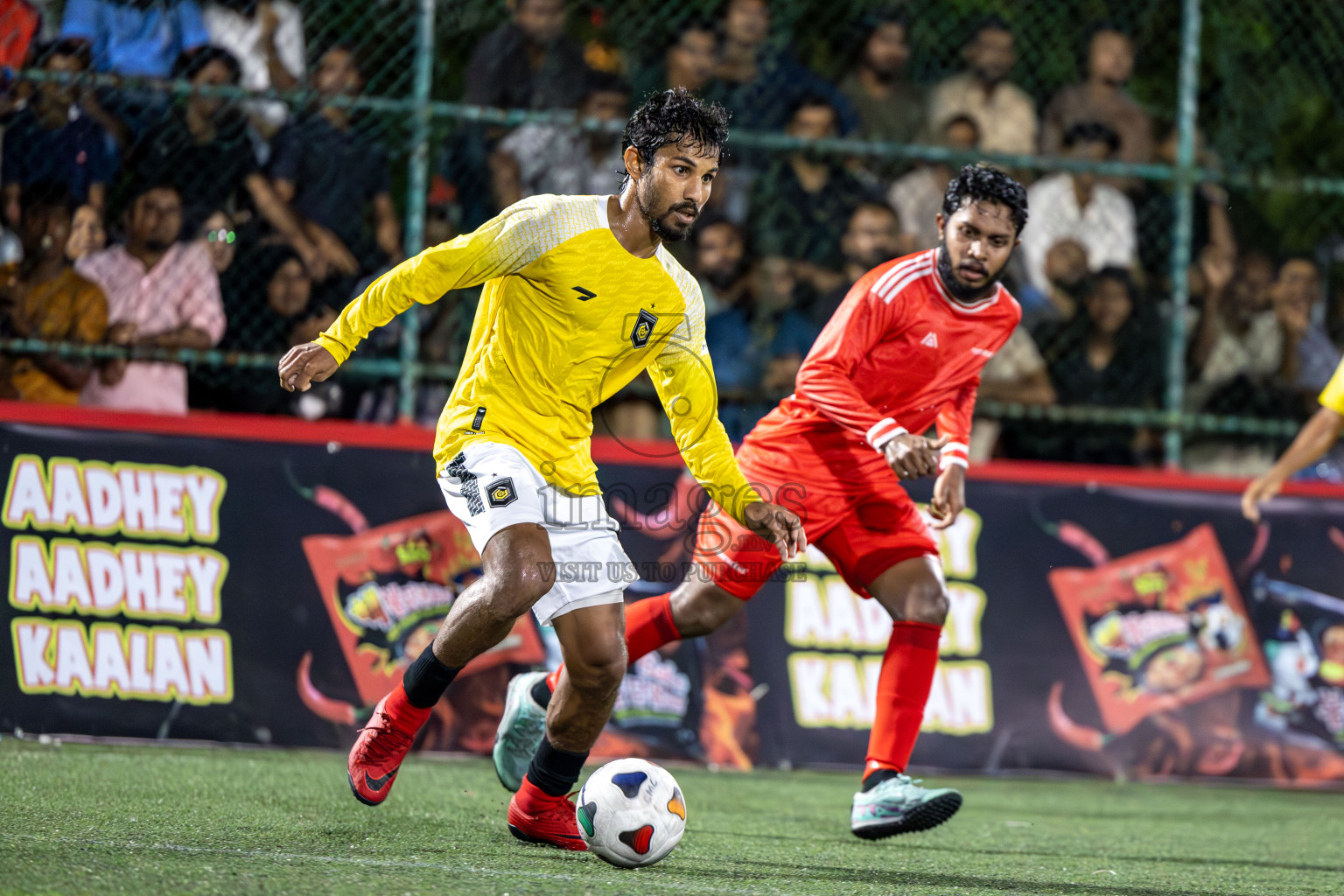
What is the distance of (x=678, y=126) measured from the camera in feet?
13.1

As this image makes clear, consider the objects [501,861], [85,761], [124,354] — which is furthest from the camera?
[124,354]

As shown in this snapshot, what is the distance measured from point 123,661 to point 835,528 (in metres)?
3.03

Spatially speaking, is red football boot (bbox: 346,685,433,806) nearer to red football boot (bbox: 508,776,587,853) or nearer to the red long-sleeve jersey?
red football boot (bbox: 508,776,587,853)

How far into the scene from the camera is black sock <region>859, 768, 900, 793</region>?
459cm

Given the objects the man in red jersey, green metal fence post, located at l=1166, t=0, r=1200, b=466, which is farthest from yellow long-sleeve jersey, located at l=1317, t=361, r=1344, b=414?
green metal fence post, located at l=1166, t=0, r=1200, b=466

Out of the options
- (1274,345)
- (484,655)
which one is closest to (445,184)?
(484,655)

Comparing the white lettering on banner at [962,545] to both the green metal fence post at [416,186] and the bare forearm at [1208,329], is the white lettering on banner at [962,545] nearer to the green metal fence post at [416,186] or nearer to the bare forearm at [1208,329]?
the bare forearm at [1208,329]

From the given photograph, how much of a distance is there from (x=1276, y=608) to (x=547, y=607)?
4.39m

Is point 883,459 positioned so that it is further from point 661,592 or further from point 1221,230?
point 1221,230

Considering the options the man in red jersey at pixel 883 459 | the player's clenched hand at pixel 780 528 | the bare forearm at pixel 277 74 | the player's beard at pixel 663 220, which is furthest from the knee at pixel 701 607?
the bare forearm at pixel 277 74

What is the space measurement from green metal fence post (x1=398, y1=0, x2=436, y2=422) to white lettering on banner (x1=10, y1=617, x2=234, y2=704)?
4.25 feet

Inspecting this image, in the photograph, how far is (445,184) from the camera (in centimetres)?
663

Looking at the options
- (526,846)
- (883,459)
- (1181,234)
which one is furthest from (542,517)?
(1181,234)

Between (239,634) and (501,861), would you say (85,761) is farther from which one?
(501,861)
